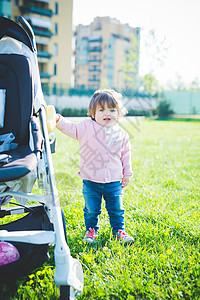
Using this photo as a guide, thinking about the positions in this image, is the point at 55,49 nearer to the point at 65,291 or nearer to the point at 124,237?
the point at 124,237

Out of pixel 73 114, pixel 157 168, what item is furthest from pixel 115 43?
pixel 157 168

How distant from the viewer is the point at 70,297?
4.36ft

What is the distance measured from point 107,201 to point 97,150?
14.3 inches

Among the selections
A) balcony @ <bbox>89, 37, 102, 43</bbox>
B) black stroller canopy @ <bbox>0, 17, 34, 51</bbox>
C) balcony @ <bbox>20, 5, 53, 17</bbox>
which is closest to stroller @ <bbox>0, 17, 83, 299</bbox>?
black stroller canopy @ <bbox>0, 17, 34, 51</bbox>

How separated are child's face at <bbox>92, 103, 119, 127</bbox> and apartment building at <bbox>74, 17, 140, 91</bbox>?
44231mm

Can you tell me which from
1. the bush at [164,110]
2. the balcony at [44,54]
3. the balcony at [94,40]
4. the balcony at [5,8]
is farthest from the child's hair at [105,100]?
the balcony at [94,40]

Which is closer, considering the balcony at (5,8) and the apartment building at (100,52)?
the balcony at (5,8)

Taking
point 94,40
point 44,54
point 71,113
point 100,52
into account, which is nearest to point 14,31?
point 71,113

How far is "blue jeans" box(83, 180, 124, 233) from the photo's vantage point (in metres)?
2.00

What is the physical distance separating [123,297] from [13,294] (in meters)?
0.55

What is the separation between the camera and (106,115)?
77.2 inches

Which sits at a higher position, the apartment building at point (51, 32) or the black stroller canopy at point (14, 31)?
the apartment building at point (51, 32)

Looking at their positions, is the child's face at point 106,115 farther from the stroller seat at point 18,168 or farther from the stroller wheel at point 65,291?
the stroller wheel at point 65,291

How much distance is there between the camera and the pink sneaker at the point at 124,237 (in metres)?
1.92
